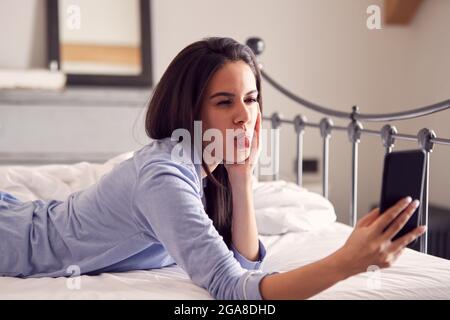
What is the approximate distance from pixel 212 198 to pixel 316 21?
2.16m

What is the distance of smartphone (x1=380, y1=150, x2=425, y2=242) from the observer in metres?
0.72

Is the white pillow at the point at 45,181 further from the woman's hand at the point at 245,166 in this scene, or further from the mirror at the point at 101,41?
the mirror at the point at 101,41

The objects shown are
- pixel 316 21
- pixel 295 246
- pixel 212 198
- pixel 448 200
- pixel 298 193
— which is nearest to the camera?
pixel 212 198

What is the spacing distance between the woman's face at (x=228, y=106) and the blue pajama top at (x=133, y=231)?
7cm

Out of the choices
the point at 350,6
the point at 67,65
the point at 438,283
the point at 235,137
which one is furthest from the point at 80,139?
the point at 438,283

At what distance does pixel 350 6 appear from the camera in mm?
3174

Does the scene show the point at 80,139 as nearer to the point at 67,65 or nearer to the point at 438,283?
the point at 67,65

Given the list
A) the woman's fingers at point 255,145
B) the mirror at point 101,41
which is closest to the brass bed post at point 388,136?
the woman's fingers at point 255,145

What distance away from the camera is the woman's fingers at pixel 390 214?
0.70 metres

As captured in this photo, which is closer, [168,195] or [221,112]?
[168,195]

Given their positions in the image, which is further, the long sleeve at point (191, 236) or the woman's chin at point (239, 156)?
the woman's chin at point (239, 156)

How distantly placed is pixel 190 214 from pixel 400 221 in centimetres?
28

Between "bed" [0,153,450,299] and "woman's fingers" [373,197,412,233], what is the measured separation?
24cm

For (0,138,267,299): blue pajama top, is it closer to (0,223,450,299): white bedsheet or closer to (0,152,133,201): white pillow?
(0,223,450,299): white bedsheet
